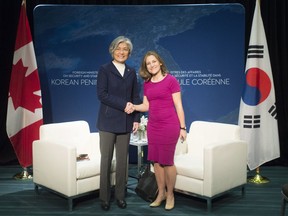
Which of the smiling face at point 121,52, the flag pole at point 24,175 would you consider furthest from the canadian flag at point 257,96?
the flag pole at point 24,175

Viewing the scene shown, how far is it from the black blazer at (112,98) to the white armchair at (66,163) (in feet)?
1.48

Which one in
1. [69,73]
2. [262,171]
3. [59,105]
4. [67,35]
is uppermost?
[67,35]

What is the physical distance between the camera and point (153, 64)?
3900 mm

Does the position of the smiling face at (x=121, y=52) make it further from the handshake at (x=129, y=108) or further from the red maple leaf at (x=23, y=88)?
the red maple leaf at (x=23, y=88)

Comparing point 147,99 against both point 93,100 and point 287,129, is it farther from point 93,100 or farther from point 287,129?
point 287,129

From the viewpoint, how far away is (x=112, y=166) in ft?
14.4

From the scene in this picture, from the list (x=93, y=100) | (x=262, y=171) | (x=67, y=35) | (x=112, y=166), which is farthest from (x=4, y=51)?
(x=262, y=171)

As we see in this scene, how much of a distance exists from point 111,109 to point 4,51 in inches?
121

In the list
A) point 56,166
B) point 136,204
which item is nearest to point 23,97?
point 56,166

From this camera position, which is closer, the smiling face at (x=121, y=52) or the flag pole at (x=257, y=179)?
the smiling face at (x=121, y=52)

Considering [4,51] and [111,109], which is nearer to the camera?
[111,109]

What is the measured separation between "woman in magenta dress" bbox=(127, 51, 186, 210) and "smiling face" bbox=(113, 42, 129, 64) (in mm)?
200

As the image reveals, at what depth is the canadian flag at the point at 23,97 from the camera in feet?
17.3

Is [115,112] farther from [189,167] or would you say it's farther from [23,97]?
[23,97]
